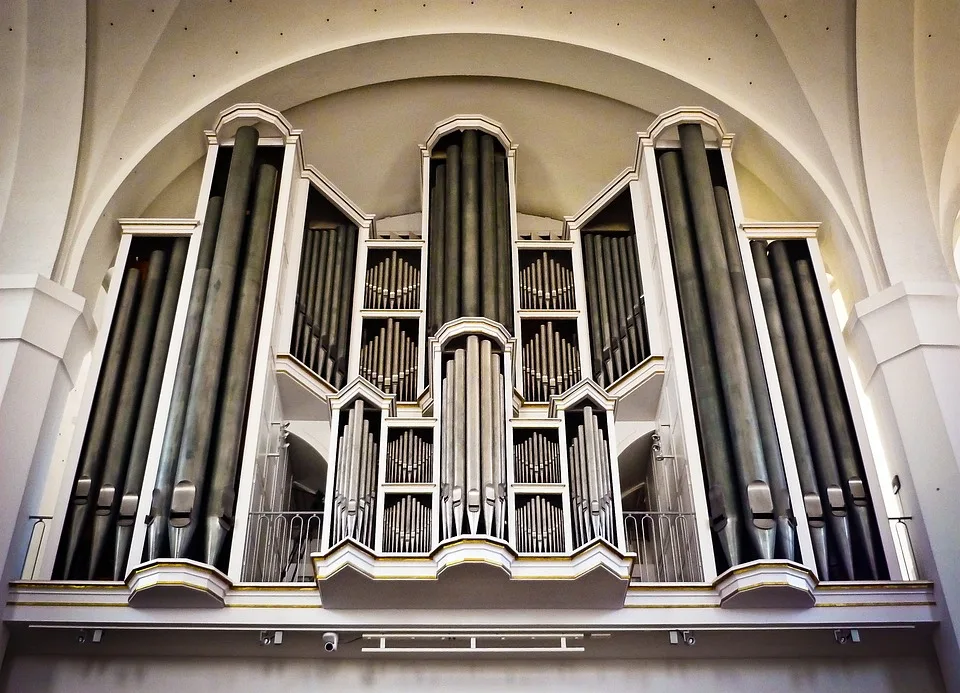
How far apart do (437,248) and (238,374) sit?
129 inches

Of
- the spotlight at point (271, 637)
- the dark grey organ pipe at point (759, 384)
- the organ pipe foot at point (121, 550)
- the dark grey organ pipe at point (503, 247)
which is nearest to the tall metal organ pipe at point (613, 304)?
the dark grey organ pipe at point (503, 247)

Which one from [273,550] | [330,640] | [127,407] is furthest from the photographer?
[127,407]

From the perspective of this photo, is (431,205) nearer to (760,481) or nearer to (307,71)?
(307,71)

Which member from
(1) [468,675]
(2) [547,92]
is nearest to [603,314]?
(2) [547,92]

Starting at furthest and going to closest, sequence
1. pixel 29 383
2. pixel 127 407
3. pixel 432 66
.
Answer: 1. pixel 432 66
2. pixel 127 407
3. pixel 29 383

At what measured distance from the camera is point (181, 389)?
962 cm

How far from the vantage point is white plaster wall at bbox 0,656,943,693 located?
8516 mm

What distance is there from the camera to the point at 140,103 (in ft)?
39.5

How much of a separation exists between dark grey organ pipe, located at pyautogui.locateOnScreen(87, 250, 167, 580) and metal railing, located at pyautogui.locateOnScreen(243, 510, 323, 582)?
1152 mm

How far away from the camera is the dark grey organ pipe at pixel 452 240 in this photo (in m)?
11.6

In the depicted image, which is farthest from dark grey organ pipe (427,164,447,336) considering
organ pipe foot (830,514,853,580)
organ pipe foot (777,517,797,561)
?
organ pipe foot (830,514,853,580)

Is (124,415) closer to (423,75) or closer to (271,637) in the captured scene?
(271,637)

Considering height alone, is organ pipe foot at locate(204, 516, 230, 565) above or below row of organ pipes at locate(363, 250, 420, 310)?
below

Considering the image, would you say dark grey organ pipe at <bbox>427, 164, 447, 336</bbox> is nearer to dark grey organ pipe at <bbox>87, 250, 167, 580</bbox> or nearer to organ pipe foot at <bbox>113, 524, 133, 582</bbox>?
dark grey organ pipe at <bbox>87, 250, 167, 580</bbox>
